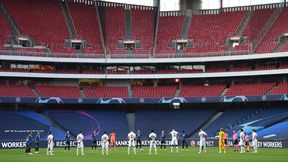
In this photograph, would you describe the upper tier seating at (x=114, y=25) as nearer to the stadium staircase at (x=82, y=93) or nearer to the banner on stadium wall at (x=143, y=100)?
the stadium staircase at (x=82, y=93)

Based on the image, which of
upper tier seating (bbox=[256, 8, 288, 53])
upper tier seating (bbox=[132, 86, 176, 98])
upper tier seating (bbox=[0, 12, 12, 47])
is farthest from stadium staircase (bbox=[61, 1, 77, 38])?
upper tier seating (bbox=[256, 8, 288, 53])

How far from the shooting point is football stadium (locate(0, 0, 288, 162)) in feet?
265

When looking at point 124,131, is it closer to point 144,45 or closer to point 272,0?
point 144,45

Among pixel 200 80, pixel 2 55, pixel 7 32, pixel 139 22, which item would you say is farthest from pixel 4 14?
pixel 200 80

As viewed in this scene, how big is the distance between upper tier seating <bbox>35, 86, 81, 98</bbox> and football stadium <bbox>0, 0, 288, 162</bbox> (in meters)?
0.15

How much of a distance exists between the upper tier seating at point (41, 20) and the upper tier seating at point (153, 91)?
42.9ft

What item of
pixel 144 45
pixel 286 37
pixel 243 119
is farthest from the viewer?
pixel 144 45

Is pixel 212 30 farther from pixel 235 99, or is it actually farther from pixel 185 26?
pixel 235 99

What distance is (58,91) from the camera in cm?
8588

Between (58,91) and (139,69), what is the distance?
13.1m

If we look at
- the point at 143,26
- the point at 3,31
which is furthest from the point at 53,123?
the point at 143,26

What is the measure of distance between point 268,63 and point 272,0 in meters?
13.1

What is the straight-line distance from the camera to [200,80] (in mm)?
89250

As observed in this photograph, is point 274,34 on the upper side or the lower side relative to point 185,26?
lower
